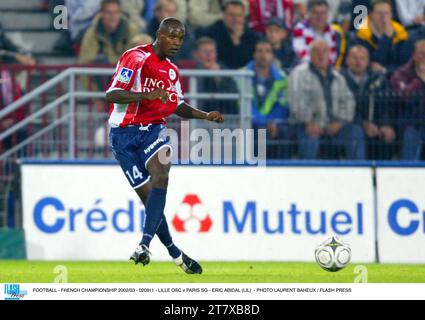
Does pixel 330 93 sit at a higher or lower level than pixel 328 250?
higher

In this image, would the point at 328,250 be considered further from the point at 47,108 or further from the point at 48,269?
the point at 47,108

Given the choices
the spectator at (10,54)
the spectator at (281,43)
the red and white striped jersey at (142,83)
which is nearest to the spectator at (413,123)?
the spectator at (281,43)

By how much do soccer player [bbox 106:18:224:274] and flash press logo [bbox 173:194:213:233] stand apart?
2845mm

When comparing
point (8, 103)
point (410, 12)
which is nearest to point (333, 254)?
point (8, 103)

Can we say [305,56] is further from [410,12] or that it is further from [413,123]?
[413,123]

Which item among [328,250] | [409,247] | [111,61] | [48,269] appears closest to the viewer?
[328,250]

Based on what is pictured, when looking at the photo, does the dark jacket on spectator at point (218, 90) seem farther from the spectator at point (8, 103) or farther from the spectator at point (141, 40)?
the spectator at point (8, 103)

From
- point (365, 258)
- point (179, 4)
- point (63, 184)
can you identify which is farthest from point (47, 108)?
point (365, 258)

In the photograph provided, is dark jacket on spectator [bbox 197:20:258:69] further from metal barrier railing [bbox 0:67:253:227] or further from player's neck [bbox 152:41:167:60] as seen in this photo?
player's neck [bbox 152:41:167:60]

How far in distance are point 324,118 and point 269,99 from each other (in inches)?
32.8

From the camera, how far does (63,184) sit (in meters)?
15.6

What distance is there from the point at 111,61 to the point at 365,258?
16.0 feet

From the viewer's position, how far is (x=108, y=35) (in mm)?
17938

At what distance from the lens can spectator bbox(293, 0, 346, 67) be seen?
59.2 feet
